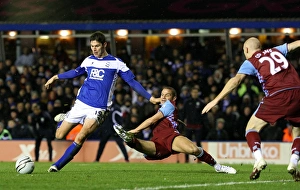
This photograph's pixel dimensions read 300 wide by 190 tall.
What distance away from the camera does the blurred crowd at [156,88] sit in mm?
23781

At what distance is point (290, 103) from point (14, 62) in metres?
19.2

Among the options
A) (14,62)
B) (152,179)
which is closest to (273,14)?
(14,62)

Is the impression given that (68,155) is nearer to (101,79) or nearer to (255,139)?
(101,79)

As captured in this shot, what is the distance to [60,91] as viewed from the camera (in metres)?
25.4

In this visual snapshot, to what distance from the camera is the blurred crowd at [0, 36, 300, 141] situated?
23781 mm

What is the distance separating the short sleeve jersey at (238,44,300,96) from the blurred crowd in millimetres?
10864

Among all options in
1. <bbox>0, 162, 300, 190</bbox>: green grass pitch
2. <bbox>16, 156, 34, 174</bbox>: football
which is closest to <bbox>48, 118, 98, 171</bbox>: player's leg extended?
<bbox>0, 162, 300, 190</bbox>: green grass pitch

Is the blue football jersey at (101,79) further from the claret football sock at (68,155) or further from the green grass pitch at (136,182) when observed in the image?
the green grass pitch at (136,182)

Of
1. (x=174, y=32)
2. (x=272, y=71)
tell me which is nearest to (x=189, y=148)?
(x=272, y=71)

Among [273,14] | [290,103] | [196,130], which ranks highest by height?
[273,14]

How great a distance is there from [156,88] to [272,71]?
44.1ft

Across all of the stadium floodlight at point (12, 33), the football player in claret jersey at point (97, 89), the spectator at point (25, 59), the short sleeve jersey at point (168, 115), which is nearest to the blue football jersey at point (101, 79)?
the football player in claret jersey at point (97, 89)

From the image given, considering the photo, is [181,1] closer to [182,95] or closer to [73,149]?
[182,95]

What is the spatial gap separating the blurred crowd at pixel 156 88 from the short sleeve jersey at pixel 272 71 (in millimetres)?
10864
